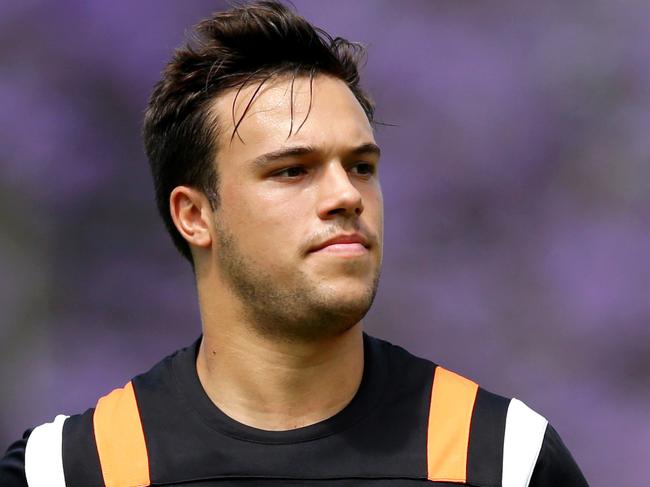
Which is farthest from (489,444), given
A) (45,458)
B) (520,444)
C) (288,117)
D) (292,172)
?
(45,458)

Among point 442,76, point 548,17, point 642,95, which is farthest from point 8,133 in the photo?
point 642,95

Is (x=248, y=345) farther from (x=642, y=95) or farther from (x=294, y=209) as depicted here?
(x=642, y=95)

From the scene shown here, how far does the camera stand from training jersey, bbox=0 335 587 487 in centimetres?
264

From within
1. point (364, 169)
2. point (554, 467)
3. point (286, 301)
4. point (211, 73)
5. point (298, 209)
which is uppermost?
point (211, 73)

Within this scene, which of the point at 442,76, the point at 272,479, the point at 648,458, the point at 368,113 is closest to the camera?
the point at 272,479

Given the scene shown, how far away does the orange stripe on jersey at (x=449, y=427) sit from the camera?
2.64m

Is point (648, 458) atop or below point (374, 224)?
below

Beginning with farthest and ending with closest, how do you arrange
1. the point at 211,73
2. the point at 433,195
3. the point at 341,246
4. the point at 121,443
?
1. the point at 433,195
2. the point at 211,73
3. the point at 121,443
4. the point at 341,246

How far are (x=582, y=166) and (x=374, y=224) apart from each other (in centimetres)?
247

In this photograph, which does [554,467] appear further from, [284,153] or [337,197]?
[284,153]

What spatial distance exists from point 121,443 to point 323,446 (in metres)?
0.42

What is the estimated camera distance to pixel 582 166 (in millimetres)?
5008

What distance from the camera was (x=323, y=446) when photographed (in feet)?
8.77

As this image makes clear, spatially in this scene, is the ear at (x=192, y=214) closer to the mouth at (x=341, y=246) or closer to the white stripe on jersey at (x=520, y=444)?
the mouth at (x=341, y=246)
